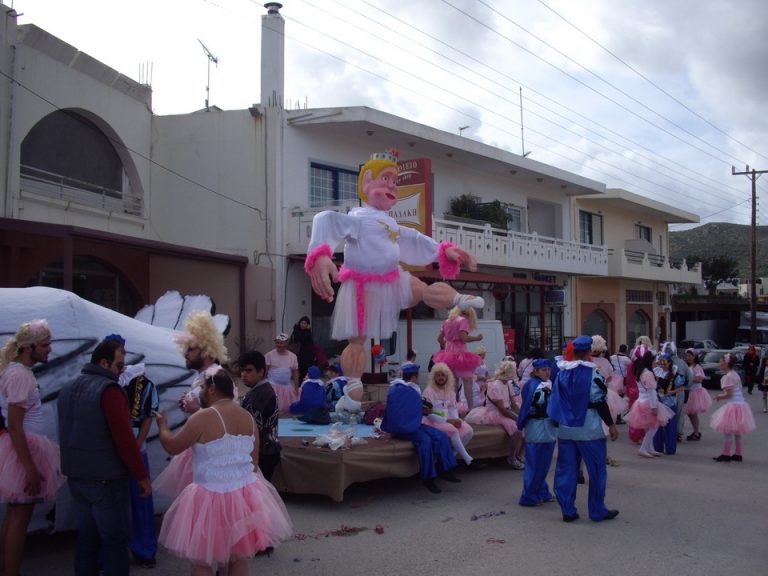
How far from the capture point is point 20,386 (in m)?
4.47

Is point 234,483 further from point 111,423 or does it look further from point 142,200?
point 142,200

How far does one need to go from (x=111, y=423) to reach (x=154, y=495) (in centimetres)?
180

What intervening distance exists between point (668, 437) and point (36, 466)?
8542mm

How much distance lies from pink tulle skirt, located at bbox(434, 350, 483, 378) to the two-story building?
17.1m

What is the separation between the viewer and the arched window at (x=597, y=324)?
27.6 meters

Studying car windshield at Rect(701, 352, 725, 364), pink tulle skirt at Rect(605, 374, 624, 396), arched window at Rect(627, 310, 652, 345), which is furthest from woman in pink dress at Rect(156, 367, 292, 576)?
arched window at Rect(627, 310, 652, 345)

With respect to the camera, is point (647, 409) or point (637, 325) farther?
point (637, 325)

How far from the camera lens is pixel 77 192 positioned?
46.5 feet

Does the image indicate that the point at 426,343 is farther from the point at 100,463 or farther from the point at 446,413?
the point at 100,463

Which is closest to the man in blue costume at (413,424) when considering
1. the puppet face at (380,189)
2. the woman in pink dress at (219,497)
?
the puppet face at (380,189)

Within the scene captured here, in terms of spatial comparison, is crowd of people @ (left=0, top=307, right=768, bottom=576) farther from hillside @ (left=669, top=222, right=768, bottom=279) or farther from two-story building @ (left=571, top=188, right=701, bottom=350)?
hillside @ (left=669, top=222, right=768, bottom=279)

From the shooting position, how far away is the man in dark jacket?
4.10m

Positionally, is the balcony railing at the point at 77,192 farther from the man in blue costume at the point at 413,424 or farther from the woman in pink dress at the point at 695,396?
the woman in pink dress at the point at 695,396

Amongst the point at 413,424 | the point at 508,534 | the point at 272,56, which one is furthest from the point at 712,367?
the point at 508,534
